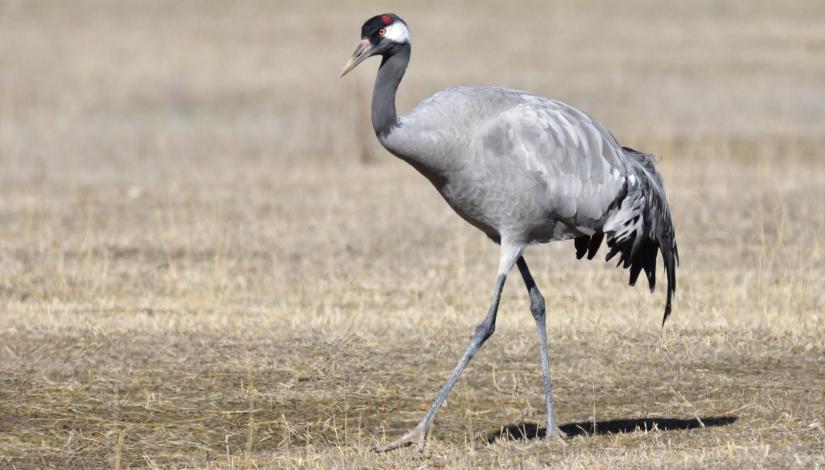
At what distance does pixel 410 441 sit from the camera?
22.5 feet

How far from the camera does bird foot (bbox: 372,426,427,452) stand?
6805 mm

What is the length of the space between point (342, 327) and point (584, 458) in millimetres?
3121

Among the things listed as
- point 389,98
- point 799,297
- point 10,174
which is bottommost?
point 10,174

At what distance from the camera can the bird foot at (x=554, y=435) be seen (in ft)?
22.8

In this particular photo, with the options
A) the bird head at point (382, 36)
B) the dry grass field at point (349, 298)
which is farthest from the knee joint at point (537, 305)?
the bird head at point (382, 36)

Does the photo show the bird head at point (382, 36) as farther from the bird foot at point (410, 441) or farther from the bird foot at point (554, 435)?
the bird foot at point (554, 435)

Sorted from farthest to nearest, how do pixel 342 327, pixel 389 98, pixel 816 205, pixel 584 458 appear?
1. pixel 816 205
2. pixel 342 327
3. pixel 389 98
4. pixel 584 458

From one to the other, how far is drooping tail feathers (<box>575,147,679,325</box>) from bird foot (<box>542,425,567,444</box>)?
3.01 ft

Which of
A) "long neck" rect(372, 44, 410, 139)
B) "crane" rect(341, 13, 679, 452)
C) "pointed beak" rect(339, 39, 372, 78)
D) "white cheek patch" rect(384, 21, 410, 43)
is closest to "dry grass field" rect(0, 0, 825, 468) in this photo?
"crane" rect(341, 13, 679, 452)

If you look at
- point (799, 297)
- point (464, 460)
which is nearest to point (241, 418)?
point (464, 460)

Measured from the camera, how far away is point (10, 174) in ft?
53.7

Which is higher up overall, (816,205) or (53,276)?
(816,205)

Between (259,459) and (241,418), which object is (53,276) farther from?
(259,459)

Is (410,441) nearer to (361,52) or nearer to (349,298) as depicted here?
(361,52)
